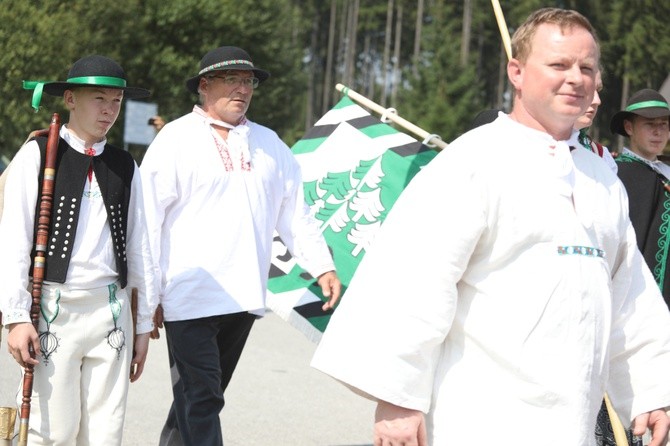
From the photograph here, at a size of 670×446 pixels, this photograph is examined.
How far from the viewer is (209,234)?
18.6ft

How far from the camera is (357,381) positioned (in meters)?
2.92

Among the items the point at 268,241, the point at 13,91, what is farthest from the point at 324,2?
the point at 268,241

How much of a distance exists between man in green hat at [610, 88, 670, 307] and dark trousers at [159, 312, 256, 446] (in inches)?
77.5

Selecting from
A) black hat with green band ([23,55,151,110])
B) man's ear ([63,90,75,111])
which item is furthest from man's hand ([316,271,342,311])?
man's ear ([63,90,75,111])

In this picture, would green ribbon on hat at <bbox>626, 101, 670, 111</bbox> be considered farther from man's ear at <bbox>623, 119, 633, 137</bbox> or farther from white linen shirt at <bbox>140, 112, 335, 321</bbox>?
white linen shirt at <bbox>140, 112, 335, 321</bbox>

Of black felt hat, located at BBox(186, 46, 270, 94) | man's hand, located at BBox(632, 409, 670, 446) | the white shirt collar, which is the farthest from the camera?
black felt hat, located at BBox(186, 46, 270, 94)

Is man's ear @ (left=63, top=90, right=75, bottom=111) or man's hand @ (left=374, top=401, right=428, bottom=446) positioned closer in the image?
man's hand @ (left=374, top=401, right=428, bottom=446)

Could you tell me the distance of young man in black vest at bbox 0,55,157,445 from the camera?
4566mm

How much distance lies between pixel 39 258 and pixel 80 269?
6.8 inches

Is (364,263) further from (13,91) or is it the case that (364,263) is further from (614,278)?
(13,91)

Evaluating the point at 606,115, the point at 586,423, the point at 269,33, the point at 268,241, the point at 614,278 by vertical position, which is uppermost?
the point at 614,278

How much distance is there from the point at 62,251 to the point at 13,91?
65.3 ft

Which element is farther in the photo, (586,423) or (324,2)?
(324,2)

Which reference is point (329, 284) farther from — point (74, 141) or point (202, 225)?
point (74, 141)
